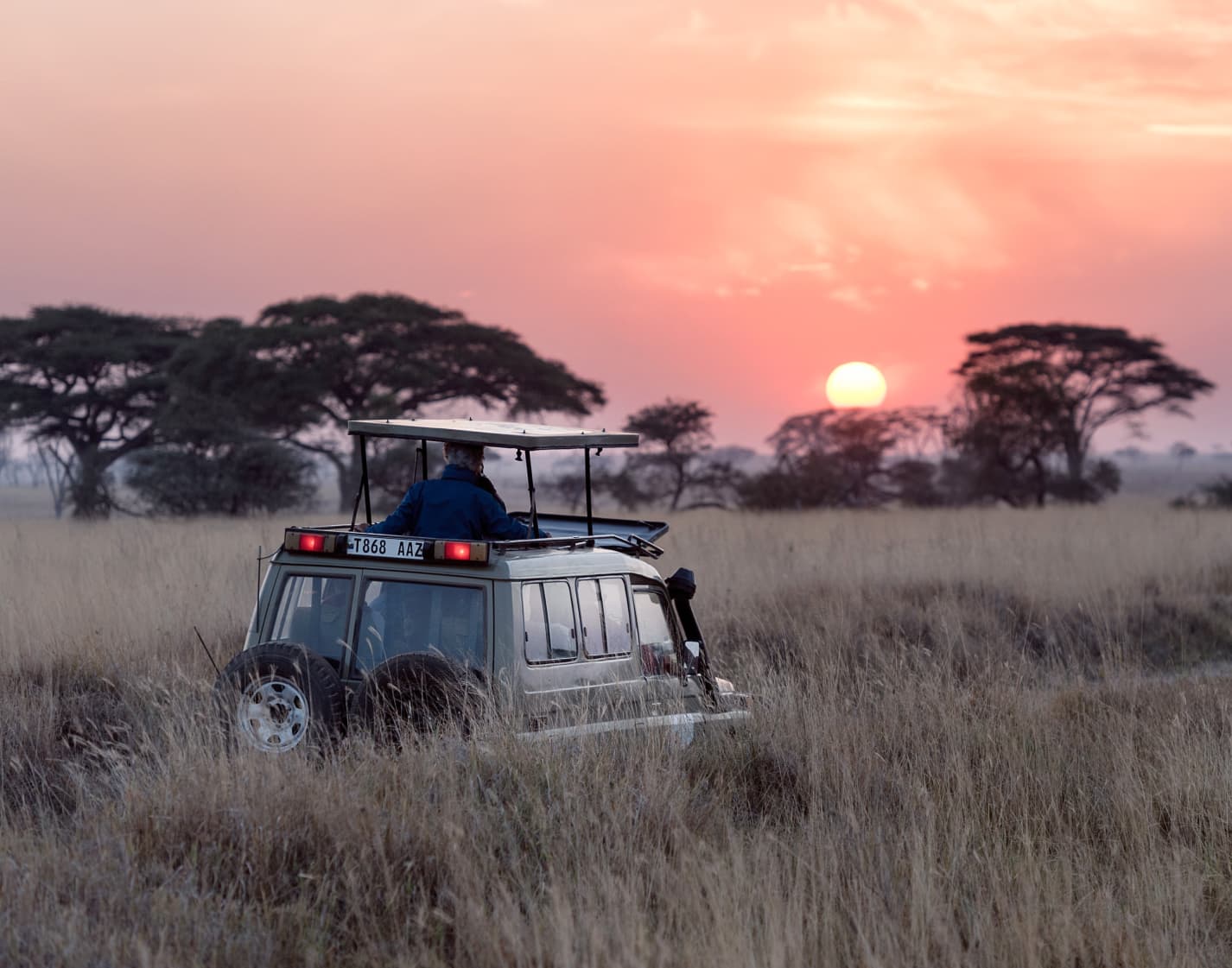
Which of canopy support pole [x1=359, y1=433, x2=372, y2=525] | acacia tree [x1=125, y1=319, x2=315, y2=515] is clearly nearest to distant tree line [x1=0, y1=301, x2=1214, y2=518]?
acacia tree [x1=125, y1=319, x2=315, y2=515]

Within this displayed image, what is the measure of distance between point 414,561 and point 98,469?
97.8 feet

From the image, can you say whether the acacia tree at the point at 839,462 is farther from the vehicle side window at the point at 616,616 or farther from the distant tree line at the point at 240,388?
the vehicle side window at the point at 616,616

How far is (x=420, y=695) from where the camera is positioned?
564 cm

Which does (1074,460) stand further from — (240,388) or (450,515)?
(450,515)

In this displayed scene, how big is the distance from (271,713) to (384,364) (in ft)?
88.3

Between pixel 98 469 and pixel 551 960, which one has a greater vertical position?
pixel 98 469

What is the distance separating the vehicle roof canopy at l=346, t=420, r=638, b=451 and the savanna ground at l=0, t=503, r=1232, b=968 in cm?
155

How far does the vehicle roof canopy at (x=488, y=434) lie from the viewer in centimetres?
653

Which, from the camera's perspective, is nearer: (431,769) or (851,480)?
(431,769)

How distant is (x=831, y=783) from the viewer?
6.12 meters

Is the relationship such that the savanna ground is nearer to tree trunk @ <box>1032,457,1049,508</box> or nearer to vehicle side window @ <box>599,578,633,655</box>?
vehicle side window @ <box>599,578,633,655</box>

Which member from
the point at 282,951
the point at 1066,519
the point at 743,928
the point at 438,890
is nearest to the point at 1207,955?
the point at 743,928

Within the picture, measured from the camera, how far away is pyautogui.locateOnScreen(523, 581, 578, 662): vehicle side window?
5.84 meters

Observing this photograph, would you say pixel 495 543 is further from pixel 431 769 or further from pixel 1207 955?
pixel 1207 955
